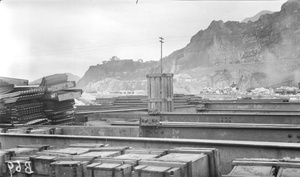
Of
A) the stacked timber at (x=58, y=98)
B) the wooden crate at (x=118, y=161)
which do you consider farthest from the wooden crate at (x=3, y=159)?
the stacked timber at (x=58, y=98)

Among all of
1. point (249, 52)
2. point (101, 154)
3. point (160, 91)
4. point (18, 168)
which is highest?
point (249, 52)

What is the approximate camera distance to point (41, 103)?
10.4 m

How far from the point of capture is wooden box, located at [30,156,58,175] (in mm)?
4125

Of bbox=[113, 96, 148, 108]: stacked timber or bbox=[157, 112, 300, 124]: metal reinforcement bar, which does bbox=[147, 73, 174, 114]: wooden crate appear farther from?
bbox=[113, 96, 148, 108]: stacked timber

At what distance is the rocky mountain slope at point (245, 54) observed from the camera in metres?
81.4

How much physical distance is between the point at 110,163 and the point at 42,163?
3.49 ft

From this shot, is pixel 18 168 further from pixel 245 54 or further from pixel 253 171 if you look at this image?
pixel 245 54

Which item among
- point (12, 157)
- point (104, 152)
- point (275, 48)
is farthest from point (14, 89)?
point (275, 48)

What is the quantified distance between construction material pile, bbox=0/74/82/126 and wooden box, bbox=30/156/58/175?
585cm

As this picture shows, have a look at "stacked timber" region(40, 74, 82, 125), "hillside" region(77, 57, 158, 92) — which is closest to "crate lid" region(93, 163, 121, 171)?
"stacked timber" region(40, 74, 82, 125)

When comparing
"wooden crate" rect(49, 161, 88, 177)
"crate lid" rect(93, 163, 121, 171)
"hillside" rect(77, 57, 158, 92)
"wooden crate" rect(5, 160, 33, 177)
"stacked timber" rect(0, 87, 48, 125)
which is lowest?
"wooden crate" rect(5, 160, 33, 177)

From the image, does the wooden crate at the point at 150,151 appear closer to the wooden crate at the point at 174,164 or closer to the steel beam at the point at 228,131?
the wooden crate at the point at 174,164

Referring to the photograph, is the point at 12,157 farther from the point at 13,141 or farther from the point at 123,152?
the point at 13,141

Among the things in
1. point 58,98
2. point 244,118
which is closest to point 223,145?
point 244,118
